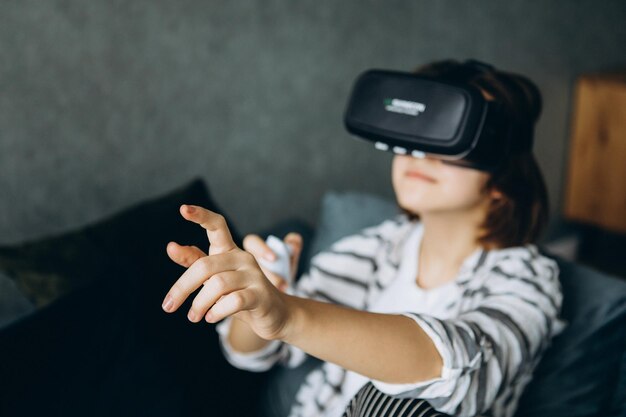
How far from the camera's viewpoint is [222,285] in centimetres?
67

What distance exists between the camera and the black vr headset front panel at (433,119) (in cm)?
99

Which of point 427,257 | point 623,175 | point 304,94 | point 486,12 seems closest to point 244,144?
point 304,94

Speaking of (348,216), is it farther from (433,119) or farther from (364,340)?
(364,340)

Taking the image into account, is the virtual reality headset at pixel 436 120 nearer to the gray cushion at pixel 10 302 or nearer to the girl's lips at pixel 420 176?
the girl's lips at pixel 420 176

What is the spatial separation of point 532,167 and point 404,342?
485 millimetres

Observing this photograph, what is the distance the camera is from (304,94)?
1.88 metres

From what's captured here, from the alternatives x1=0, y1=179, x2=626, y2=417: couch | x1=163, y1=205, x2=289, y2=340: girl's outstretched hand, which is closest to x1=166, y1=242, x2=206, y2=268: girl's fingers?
x1=163, y1=205, x2=289, y2=340: girl's outstretched hand

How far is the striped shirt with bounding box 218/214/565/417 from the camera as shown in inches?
33.2

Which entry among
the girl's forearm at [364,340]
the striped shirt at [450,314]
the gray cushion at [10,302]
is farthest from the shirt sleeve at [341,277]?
the gray cushion at [10,302]

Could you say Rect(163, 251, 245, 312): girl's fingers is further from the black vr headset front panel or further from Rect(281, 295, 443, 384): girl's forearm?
the black vr headset front panel

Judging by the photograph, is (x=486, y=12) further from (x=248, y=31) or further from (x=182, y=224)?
(x=182, y=224)

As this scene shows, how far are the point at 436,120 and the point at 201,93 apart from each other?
0.81 metres

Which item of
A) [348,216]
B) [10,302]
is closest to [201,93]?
[348,216]

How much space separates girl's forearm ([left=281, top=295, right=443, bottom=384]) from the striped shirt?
0.7 inches
